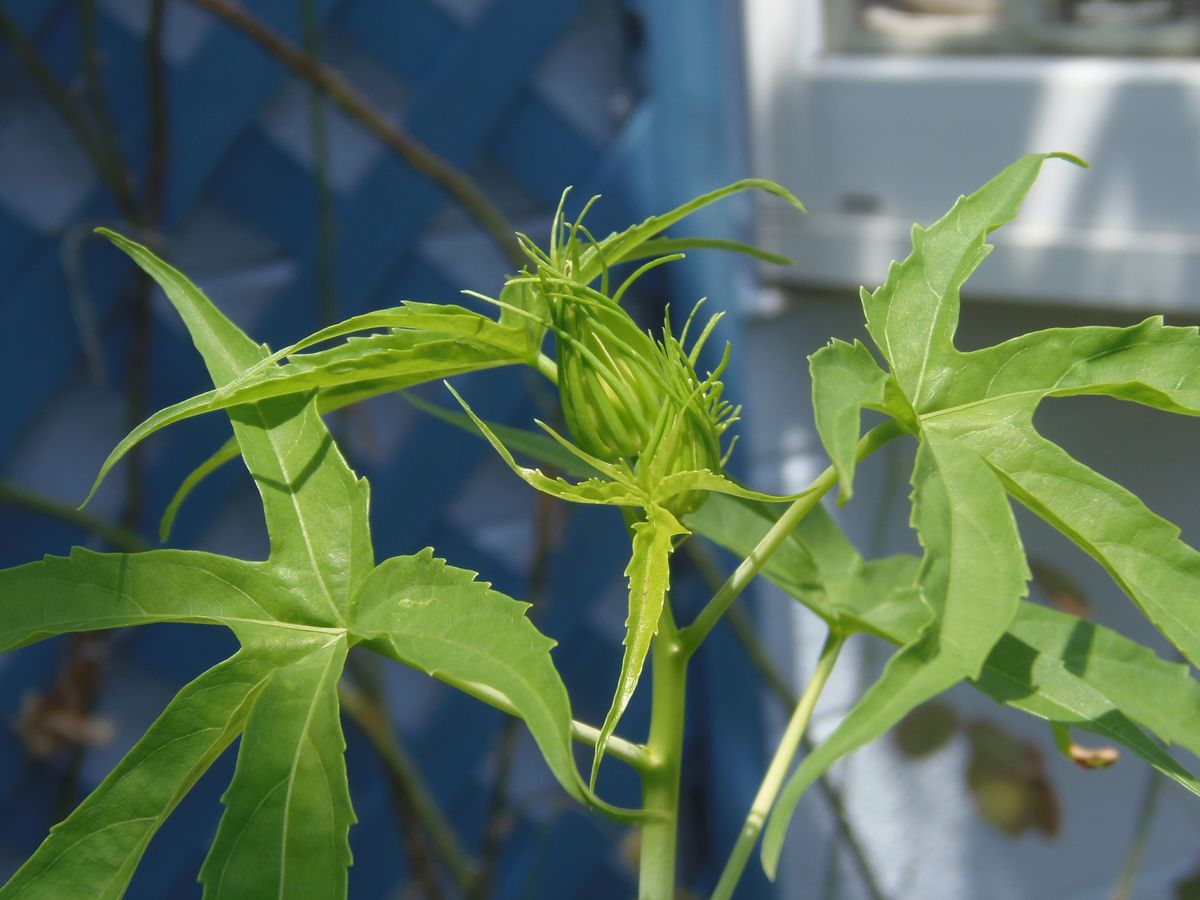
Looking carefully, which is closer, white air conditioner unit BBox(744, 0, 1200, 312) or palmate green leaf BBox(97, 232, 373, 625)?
palmate green leaf BBox(97, 232, 373, 625)

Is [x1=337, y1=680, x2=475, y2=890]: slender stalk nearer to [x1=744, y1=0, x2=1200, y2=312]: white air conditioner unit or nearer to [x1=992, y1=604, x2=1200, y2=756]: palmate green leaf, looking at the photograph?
[x1=744, y1=0, x2=1200, y2=312]: white air conditioner unit

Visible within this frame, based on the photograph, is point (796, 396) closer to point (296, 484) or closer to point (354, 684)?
point (354, 684)

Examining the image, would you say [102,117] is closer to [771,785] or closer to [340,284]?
[340,284]

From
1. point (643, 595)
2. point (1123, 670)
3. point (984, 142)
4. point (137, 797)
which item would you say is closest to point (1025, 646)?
point (1123, 670)

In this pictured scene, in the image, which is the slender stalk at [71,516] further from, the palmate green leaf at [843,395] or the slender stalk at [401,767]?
the palmate green leaf at [843,395]

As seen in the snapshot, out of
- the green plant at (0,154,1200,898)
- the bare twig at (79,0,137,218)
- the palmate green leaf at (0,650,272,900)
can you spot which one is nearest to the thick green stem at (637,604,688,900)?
the green plant at (0,154,1200,898)

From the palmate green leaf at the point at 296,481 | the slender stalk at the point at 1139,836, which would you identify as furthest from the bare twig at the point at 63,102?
the slender stalk at the point at 1139,836

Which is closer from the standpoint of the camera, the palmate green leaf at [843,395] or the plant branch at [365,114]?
the palmate green leaf at [843,395]

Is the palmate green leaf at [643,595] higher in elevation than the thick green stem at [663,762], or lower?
higher
